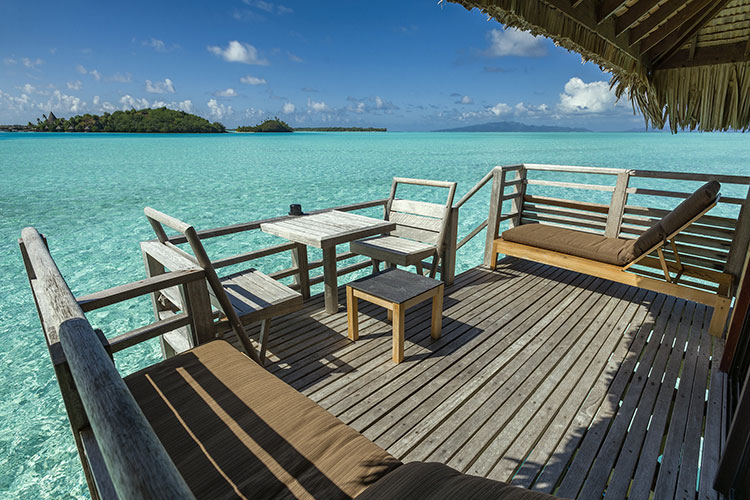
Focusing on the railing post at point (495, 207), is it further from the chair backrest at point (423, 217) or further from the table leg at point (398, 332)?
the table leg at point (398, 332)

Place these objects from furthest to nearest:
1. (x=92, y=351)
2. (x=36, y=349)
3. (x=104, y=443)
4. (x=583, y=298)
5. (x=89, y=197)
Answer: (x=89, y=197), (x=36, y=349), (x=583, y=298), (x=92, y=351), (x=104, y=443)

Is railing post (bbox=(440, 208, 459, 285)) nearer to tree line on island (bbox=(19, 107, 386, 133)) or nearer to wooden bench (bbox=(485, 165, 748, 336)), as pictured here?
wooden bench (bbox=(485, 165, 748, 336))

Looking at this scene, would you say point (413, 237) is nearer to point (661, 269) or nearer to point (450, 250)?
point (450, 250)

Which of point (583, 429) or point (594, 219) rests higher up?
point (594, 219)

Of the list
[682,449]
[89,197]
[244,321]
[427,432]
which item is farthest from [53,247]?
[682,449]

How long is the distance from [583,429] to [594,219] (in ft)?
11.0

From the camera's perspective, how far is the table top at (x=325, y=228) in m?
3.12

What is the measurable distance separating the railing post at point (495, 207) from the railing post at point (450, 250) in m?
0.86

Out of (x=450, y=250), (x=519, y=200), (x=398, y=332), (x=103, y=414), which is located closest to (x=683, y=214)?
(x=450, y=250)

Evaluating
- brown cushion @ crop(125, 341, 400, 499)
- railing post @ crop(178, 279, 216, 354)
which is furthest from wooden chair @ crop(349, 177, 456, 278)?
brown cushion @ crop(125, 341, 400, 499)

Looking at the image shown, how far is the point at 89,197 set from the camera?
19.1 m

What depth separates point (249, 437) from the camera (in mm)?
1421

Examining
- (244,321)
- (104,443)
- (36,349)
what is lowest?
(36,349)

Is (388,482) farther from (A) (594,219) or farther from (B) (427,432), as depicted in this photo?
(A) (594,219)
